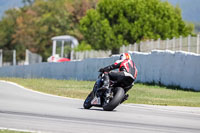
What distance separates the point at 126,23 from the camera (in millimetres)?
59844

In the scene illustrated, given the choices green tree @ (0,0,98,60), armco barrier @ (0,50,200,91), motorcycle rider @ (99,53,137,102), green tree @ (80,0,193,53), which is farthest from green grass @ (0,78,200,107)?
green tree @ (0,0,98,60)

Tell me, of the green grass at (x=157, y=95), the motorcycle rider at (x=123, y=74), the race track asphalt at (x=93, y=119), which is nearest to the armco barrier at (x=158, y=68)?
the green grass at (x=157, y=95)

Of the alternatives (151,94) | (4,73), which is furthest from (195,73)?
(4,73)

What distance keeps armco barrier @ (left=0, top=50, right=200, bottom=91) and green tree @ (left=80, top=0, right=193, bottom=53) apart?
78.1 feet

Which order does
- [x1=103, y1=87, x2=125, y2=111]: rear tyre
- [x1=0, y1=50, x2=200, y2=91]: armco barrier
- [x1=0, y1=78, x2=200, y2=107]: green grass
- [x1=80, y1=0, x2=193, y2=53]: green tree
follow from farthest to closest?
1. [x1=80, y1=0, x2=193, y2=53]: green tree
2. [x1=0, y1=50, x2=200, y2=91]: armco barrier
3. [x1=0, y1=78, x2=200, y2=107]: green grass
4. [x1=103, y1=87, x2=125, y2=111]: rear tyre

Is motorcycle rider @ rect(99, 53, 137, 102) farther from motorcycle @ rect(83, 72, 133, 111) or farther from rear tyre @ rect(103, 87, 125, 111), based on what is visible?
rear tyre @ rect(103, 87, 125, 111)

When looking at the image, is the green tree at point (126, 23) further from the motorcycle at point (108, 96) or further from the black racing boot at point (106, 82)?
the black racing boot at point (106, 82)

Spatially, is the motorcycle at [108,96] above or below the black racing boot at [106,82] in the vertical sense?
below

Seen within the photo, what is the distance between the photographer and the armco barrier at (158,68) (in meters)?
23.7

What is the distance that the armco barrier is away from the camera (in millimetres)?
23719

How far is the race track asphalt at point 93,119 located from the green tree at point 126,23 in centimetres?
4442

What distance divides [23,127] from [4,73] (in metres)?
38.0

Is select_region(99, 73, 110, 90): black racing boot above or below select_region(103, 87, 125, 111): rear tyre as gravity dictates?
above

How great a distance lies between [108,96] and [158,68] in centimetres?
1256
